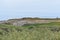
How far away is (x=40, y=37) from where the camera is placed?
7715 millimetres

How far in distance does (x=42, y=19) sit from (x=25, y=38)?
2899 cm

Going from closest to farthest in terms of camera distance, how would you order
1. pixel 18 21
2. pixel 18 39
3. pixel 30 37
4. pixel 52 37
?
pixel 18 39 → pixel 30 37 → pixel 52 37 → pixel 18 21

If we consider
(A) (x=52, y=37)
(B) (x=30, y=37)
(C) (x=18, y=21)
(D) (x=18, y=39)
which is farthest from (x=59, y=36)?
(C) (x=18, y=21)

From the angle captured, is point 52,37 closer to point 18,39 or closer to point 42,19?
point 18,39

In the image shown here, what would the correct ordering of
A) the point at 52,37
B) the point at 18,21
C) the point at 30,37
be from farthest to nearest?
the point at 18,21 → the point at 52,37 → the point at 30,37

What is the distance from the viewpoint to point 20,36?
24.1 feet

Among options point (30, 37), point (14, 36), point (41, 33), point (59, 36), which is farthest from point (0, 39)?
point (59, 36)

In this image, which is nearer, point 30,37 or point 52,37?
point 30,37

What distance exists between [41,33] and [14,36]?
51.4 inches

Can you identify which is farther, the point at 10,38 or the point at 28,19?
the point at 28,19

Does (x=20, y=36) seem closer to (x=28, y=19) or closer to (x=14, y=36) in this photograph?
(x=14, y=36)

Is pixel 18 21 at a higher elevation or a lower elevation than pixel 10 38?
lower

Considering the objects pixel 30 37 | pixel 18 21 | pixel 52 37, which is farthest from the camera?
pixel 18 21

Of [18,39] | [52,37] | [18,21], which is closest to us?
[18,39]
